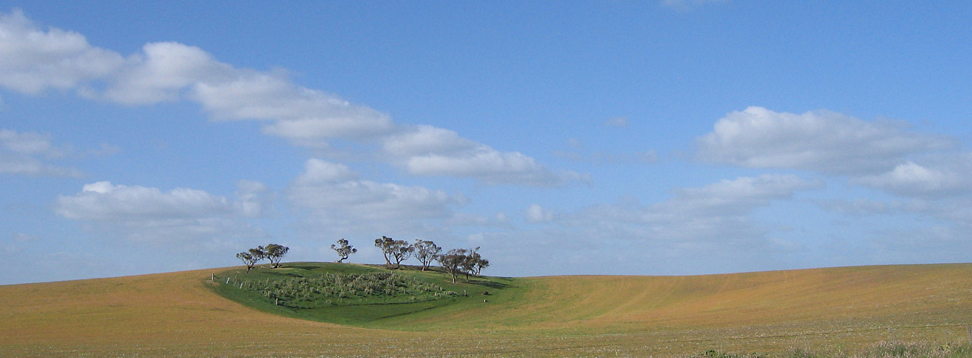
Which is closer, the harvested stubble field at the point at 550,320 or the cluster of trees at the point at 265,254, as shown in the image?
the harvested stubble field at the point at 550,320

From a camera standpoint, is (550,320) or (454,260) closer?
(550,320)

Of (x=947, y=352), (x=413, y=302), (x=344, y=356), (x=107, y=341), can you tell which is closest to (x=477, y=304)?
(x=413, y=302)

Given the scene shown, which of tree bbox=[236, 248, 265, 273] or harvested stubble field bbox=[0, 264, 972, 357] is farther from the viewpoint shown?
tree bbox=[236, 248, 265, 273]

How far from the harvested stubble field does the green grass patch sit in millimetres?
2489

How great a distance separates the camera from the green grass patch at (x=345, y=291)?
2776 inches

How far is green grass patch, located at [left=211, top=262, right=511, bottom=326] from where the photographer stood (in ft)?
231

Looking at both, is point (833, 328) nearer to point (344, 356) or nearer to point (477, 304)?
point (344, 356)

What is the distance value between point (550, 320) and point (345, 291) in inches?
1079

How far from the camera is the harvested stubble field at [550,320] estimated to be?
31.0 m

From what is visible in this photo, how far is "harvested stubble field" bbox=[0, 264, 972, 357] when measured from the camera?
31.0 m

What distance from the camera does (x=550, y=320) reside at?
66.8 m

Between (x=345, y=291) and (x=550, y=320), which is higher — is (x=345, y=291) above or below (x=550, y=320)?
above

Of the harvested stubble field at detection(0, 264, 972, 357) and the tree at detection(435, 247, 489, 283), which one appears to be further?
the tree at detection(435, 247, 489, 283)

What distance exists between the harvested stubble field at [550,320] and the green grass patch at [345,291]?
8.17 feet
